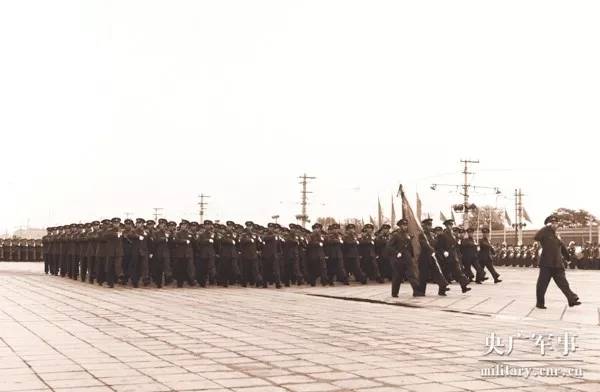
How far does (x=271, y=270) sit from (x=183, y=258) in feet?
7.89

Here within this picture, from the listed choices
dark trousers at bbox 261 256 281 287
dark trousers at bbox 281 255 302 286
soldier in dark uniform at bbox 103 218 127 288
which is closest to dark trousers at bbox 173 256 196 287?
soldier in dark uniform at bbox 103 218 127 288

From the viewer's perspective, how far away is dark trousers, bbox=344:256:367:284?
22.2 metres

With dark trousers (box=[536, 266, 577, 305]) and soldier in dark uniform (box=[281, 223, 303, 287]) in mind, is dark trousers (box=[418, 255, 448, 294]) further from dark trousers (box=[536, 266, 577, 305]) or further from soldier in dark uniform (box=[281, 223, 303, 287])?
soldier in dark uniform (box=[281, 223, 303, 287])

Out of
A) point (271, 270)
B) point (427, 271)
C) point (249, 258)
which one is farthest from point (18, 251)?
point (427, 271)

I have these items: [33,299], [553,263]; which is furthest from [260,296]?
[553,263]

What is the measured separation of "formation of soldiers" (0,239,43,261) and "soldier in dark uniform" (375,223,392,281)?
34511 millimetres

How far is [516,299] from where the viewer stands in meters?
16.3

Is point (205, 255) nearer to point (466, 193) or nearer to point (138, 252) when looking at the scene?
point (138, 252)

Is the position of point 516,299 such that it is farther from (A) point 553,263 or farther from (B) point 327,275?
(B) point 327,275

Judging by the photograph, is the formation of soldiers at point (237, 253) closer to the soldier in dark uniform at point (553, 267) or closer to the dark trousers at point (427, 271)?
the dark trousers at point (427, 271)

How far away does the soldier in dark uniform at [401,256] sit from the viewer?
54.3 feet

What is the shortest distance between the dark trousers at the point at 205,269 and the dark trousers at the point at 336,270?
10.6ft

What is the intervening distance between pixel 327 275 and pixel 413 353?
13815 millimetres

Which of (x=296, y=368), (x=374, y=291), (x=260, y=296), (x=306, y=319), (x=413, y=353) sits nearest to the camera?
(x=296, y=368)
